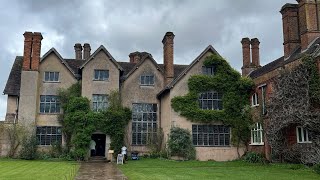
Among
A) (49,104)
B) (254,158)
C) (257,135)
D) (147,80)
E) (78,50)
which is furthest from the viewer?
(78,50)

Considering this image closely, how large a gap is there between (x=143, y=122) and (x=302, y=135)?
14.3 meters

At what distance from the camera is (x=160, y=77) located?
33250mm

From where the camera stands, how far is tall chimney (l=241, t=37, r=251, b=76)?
33.9 m

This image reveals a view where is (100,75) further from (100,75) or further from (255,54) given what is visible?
(255,54)

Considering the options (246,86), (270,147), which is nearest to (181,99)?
(246,86)

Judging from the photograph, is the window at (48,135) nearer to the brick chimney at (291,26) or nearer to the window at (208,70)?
the window at (208,70)

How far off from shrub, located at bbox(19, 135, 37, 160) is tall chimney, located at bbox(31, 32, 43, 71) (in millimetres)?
6392

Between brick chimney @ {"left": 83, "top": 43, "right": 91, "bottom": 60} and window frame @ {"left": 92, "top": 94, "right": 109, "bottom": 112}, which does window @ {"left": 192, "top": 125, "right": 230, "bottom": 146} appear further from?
brick chimney @ {"left": 83, "top": 43, "right": 91, "bottom": 60}

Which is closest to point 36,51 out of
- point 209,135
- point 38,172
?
point 38,172

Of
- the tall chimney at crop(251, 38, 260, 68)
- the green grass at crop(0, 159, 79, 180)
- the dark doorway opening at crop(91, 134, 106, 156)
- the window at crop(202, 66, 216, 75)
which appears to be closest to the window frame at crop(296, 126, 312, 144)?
→ the window at crop(202, 66, 216, 75)

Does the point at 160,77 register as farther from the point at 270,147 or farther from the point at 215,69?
the point at 270,147

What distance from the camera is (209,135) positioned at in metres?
29.1

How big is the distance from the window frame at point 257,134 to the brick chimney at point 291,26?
600 centimetres

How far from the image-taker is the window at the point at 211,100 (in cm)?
2964
